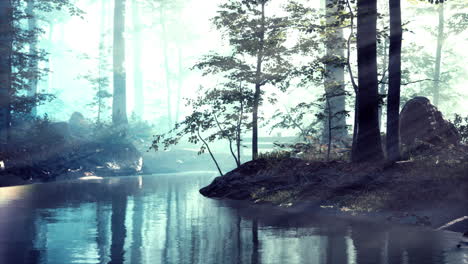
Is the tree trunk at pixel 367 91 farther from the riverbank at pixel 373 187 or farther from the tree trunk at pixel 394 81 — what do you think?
the riverbank at pixel 373 187

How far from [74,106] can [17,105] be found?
205 ft

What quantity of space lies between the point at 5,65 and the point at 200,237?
889 inches

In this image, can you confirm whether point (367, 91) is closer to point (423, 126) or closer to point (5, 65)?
point (423, 126)

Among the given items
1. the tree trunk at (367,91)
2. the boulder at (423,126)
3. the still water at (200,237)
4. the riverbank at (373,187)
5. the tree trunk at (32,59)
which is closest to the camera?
the still water at (200,237)

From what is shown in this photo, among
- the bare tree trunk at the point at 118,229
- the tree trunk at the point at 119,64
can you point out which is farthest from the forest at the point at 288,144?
the tree trunk at the point at 119,64

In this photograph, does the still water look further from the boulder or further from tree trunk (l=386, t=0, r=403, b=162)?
the boulder

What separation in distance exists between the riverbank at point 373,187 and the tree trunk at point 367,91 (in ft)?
2.39

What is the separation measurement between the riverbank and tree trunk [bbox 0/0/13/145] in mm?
15365

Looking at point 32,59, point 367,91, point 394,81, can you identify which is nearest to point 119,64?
point 32,59

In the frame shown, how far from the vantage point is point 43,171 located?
28.2m

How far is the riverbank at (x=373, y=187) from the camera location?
1224 centimetres

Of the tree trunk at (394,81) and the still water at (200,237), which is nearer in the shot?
the still water at (200,237)

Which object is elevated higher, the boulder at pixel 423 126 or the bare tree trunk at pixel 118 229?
the boulder at pixel 423 126

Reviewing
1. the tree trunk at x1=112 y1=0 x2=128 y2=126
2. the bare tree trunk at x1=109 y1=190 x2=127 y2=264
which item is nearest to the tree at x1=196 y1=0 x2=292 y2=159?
the bare tree trunk at x1=109 y1=190 x2=127 y2=264
